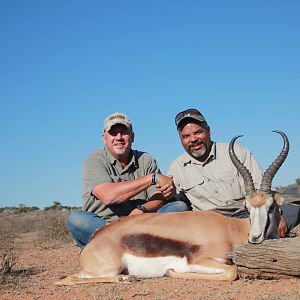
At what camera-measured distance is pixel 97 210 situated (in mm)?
6656

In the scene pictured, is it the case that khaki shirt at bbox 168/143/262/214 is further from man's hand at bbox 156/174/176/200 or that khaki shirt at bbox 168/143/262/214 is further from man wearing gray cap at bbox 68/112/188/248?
man's hand at bbox 156/174/176/200

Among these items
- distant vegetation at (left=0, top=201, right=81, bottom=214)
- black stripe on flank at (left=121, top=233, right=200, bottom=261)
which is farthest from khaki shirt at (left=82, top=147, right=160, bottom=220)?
distant vegetation at (left=0, top=201, right=81, bottom=214)

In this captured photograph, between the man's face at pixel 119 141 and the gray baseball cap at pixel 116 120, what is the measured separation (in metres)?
0.06

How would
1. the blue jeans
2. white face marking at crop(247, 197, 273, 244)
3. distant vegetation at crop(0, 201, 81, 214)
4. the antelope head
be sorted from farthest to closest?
1. distant vegetation at crop(0, 201, 81, 214)
2. the blue jeans
3. the antelope head
4. white face marking at crop(247, 197, 273, 244)

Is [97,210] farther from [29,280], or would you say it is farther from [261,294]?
[261,294]

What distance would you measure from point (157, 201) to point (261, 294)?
90.9 inches

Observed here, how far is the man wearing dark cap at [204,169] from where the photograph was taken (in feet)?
22.0

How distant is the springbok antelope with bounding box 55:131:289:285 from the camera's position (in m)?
5.24

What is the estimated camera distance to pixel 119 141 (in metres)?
6.71

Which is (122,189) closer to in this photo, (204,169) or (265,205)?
(204,169)

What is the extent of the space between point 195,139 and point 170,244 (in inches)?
75.1

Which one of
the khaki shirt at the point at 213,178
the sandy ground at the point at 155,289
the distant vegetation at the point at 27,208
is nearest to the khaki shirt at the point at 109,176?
the khaki shirt at the point at 213,178

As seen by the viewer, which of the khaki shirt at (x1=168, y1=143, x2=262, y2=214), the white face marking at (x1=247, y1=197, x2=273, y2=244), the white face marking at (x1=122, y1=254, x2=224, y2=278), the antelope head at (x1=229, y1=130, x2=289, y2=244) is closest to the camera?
the white face marking at (x1=247, y1=197, x2=273, y2=244)

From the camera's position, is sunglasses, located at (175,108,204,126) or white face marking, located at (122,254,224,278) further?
sunglasses, located at (175,108,204,126)
